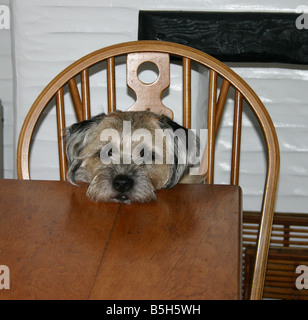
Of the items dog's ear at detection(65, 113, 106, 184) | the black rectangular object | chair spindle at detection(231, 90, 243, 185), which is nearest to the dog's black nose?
dog's ear at detection(65, 113, 106, 184)

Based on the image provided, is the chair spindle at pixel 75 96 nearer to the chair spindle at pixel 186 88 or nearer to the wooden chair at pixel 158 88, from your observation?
the wooden chair at pixel 158 88

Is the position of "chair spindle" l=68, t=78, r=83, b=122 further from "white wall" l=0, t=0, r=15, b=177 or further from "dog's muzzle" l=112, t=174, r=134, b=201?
"white wall" l=0, t=0, r=15, b=177

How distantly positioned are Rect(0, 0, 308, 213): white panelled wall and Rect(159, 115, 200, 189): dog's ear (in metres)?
0.74

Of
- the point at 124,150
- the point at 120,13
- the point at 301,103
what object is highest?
the point at 120,13

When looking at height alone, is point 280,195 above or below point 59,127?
below

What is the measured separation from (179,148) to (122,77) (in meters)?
0.90

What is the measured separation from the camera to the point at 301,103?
2.79m

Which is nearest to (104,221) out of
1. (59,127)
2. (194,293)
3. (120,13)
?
(194,293)

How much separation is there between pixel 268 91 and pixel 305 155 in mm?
434

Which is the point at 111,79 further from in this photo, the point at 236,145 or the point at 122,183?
the point at 236,145

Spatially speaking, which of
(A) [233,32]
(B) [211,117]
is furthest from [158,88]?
(A) [233,32]

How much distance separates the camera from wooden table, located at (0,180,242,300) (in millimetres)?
792

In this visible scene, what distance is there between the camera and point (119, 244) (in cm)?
96

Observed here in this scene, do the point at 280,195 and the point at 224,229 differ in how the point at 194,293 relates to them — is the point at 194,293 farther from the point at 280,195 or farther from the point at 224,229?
the point at 280,195
